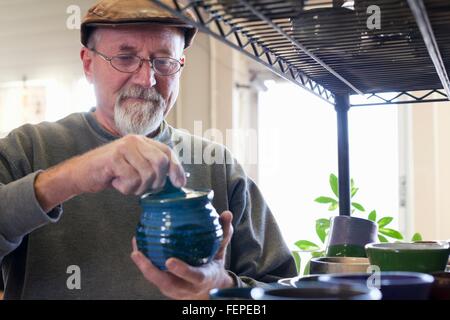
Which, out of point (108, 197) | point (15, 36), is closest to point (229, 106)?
point (15, 36)

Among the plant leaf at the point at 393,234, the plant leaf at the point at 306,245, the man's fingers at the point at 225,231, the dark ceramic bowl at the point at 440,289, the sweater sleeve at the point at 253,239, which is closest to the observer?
the dark ceramic bowl at the point at 440,289

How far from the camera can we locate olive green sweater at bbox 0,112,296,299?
134 centimetres

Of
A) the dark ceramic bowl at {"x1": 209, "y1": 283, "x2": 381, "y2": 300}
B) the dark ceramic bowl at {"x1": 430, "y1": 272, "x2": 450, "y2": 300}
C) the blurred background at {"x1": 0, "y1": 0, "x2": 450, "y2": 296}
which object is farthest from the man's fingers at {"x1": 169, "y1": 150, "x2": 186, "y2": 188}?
the blurred background at {"x1": 0, "y1": 0, "x2": 450, "y2": 296}

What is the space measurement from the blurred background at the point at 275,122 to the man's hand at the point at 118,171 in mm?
2250

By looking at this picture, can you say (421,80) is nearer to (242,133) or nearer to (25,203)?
(25,203)

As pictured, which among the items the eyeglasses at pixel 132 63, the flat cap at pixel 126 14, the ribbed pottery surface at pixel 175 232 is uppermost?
the flat cap at pixel 126 14

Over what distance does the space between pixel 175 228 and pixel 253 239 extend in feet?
2.39

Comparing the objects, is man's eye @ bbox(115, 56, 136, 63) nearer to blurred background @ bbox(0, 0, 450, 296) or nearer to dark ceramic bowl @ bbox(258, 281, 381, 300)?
dark ceramic bowl @ bbox(258, 281, 381, 300)

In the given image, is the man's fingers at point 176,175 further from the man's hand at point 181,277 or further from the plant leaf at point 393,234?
the plant leaf at point 393,234

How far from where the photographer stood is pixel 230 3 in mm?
722

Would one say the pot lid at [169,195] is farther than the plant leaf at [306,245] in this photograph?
No

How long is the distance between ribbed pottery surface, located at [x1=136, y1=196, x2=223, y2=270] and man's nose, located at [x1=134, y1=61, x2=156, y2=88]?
617 millimetres

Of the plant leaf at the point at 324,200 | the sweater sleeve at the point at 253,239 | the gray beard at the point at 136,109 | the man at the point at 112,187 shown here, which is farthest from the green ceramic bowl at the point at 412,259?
the plant leaf at the point at 324,200

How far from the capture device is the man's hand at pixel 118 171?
0.88 meters
